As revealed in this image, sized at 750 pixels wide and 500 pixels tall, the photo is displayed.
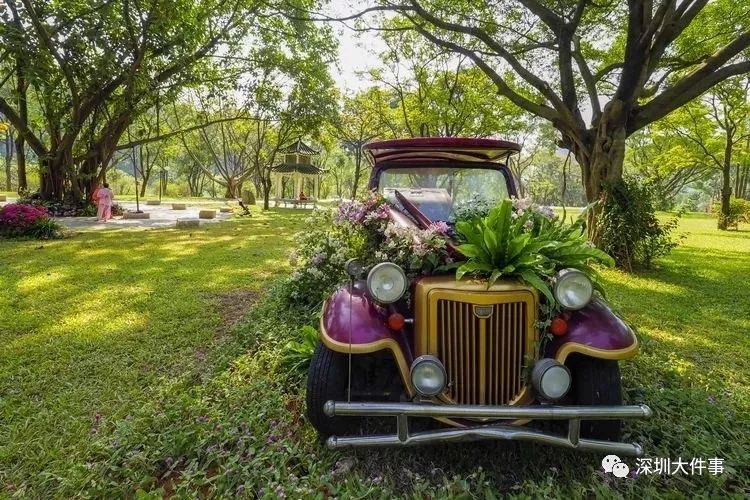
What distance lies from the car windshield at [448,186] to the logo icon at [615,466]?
7.40 feet

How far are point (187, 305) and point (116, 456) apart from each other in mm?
2945

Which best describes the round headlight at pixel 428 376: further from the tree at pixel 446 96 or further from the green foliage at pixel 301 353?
the tree at pixel 446 96

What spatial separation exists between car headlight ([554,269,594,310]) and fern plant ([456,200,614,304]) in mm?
72

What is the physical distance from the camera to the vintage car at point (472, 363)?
1.97m

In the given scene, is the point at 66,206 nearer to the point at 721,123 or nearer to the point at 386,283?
the point at 386,283

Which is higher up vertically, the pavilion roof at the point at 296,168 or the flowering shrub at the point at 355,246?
the pavilion roof at the point at 296,168

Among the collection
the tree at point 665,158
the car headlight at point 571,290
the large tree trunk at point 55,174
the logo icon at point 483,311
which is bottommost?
the logo icon at point 483,311

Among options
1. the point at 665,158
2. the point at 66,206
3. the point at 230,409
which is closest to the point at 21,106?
the point at 66,206

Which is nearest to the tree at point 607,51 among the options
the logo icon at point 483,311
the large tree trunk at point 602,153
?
the large tree trunk at point 602,153

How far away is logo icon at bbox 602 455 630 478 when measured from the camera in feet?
7.02

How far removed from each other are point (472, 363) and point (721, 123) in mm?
22114

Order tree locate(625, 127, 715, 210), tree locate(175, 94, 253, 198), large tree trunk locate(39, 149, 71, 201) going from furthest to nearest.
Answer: tree locate(175, 94, 253, 198) → tree locate(625, 127, 715, 210) → large tree trunk locate(39, 149, 71, 201)

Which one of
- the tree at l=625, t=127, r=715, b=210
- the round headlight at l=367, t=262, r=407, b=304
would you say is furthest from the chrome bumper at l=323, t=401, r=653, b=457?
the tree at l=625, t=127, r=715, b=210

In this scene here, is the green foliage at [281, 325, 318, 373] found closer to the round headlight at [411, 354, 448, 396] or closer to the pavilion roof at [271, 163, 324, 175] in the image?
the round headlight at [411, 354, 448, 396]
